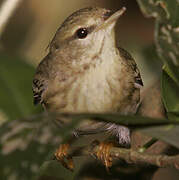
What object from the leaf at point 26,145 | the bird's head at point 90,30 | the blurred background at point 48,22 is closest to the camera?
the leaf at point 26,145

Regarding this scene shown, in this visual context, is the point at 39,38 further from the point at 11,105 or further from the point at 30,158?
the point at 30,158

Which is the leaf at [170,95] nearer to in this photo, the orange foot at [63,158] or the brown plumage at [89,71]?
the brown plumage at [89,71]

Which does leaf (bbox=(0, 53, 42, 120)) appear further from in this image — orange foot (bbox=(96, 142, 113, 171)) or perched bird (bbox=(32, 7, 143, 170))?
orange foot (bbox=(96, 142, 113, 171))

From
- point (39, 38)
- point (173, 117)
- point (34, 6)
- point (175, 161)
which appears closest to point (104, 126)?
point (173, 117)

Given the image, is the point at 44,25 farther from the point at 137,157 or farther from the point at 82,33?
the point at 137,157

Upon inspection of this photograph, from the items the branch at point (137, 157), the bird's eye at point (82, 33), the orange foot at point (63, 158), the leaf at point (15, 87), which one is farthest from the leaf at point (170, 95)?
the orange foot at point (63, 158)
